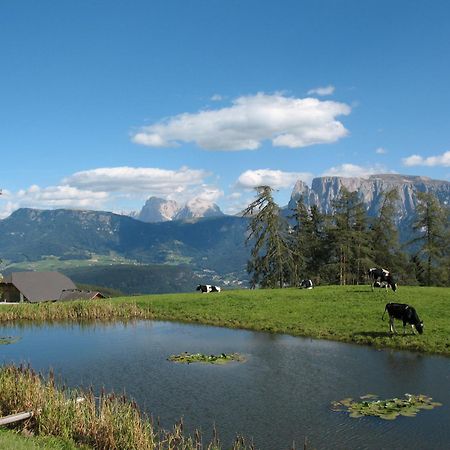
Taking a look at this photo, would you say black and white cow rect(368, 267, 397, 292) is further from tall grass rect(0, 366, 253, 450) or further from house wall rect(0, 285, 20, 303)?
house wall rect(0, 285, 20, 303)

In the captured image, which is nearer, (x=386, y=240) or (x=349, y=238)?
(x=349, y=238)

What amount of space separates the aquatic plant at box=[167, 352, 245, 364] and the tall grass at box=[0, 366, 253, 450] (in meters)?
13.3

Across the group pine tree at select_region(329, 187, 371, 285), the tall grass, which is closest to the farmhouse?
pine tree at select_region(329, 187, 371, 285)

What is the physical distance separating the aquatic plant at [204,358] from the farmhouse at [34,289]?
2334 inches

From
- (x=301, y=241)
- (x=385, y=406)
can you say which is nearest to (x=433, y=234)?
(x=301, y=241)

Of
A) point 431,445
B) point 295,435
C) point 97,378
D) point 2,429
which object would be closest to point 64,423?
point 2,429

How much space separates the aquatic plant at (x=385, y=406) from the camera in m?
21.8

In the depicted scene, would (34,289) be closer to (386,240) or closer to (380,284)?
(386,240)

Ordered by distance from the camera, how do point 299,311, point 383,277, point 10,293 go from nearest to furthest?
point 299,311, point 383,277, point 10,293

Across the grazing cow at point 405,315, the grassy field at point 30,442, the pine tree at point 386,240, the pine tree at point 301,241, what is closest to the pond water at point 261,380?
the grazing cow at point 405,315

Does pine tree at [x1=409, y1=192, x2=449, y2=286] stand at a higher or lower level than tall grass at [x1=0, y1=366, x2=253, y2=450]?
higher

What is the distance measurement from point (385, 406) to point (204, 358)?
1480 cm

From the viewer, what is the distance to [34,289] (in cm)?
9812

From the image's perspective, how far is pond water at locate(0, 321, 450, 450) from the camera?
2008 cm
